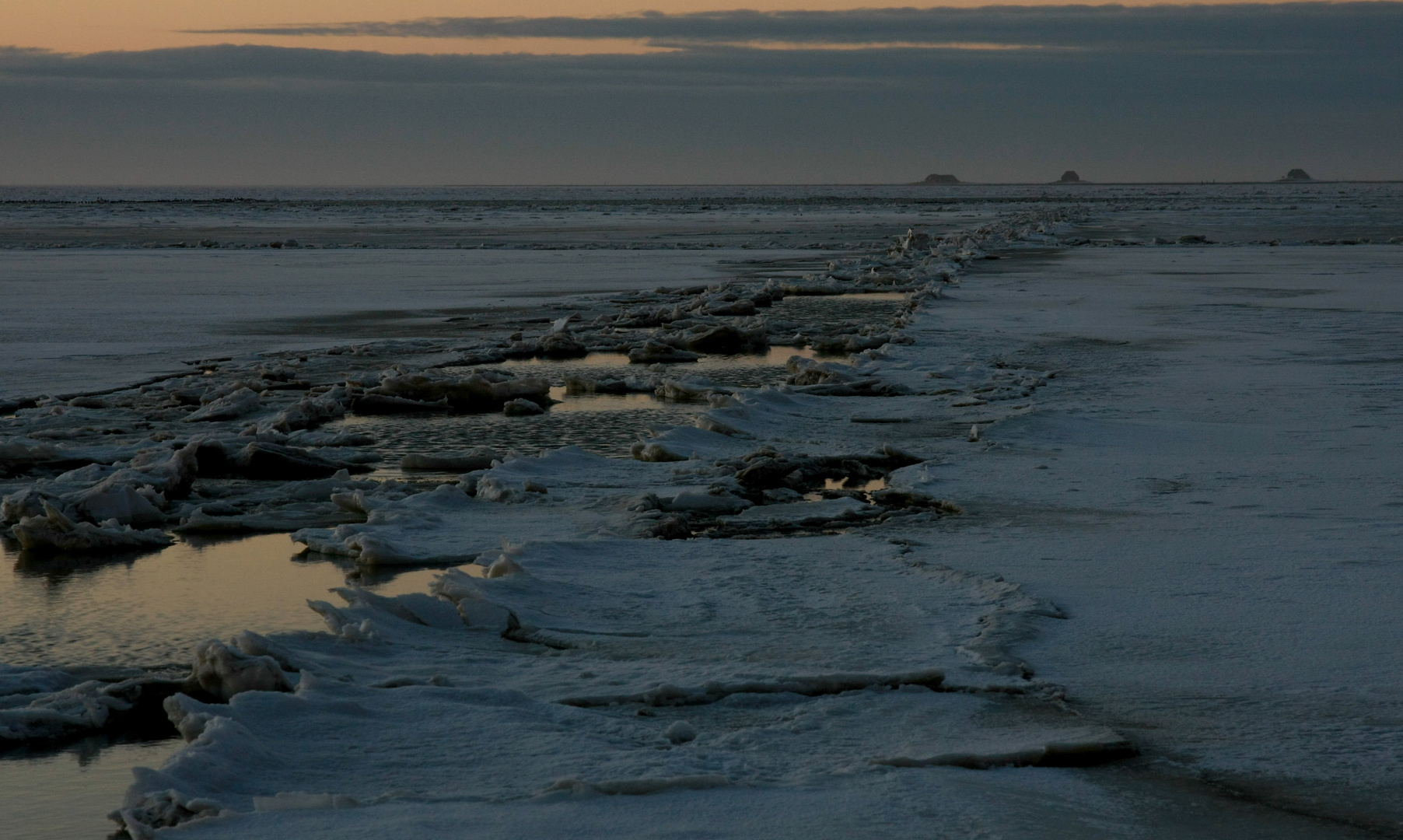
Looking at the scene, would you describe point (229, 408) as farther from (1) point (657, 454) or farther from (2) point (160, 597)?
(2) point (160, 597)

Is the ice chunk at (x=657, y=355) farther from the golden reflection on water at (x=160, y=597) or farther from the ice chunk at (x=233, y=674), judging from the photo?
the ice chunk at (x=233, y=674)

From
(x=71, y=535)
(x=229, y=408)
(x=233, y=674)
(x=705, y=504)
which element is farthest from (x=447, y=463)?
(x=233, y=674)

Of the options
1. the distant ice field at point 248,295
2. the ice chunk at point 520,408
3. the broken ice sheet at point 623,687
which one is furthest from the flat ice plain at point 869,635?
the distant ice field at point 248,295

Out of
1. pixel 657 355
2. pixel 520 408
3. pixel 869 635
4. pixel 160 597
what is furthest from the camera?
pixel 657 355

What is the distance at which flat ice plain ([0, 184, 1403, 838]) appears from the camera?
2.37m

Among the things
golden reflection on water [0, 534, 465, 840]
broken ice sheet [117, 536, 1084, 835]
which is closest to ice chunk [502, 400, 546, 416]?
golden reflection on water [0, 534, 465, 840]

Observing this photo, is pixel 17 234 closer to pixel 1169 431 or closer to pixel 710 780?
pixel 1169 431

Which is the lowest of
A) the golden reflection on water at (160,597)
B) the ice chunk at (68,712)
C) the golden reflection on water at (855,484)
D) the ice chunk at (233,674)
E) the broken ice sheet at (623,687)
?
the golden reflection on water at (160,597)

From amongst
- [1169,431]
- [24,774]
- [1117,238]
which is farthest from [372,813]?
[1117,238]

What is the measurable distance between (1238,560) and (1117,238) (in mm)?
23985

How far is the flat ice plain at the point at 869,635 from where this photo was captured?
237 cm

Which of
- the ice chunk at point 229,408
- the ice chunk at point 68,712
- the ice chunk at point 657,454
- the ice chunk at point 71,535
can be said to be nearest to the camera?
the ice chunk at point 68,712

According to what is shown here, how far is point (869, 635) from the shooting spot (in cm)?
329

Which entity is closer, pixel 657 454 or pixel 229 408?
pixel 657 454
